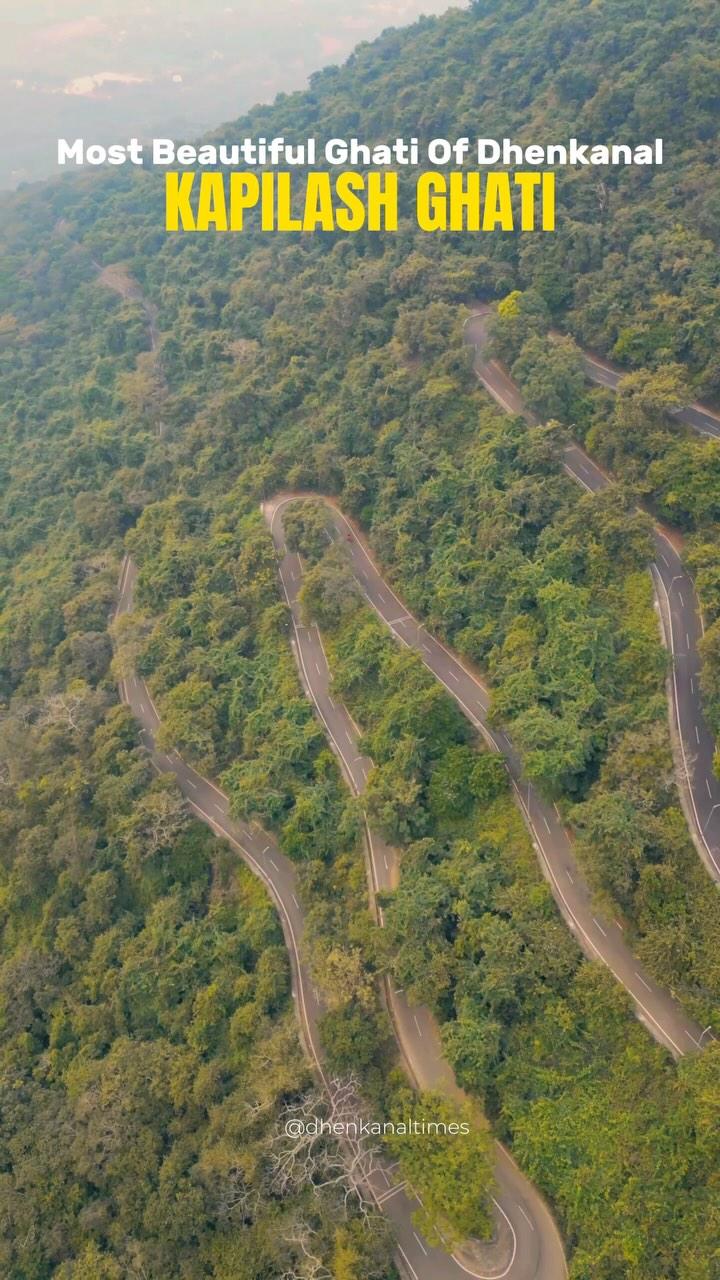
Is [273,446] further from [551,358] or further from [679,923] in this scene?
[679,923]

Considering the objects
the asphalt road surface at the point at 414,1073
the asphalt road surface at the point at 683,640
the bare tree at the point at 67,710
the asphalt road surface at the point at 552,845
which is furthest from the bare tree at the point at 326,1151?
the bare tree at the point at 67,710

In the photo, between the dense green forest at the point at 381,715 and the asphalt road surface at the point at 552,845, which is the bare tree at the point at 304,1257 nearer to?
the dense green forest at the point at 381,715

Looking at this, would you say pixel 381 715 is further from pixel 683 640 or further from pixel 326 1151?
pixel 326 1151

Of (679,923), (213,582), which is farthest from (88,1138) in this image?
(213,582)

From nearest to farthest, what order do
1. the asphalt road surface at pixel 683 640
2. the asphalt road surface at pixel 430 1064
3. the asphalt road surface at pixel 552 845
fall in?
the asphalt road surface at pixel 430 1064 < the asphalt road surface at pixel 552 845 < the asphalt road surface at pixel 683 640

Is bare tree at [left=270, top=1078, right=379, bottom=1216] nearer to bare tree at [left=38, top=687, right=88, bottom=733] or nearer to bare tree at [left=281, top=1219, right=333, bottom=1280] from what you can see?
bare tree at [left=281, top=1219, right=333, bottom=1280]

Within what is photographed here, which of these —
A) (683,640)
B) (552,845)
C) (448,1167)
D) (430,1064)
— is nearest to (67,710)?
(430,1064)
